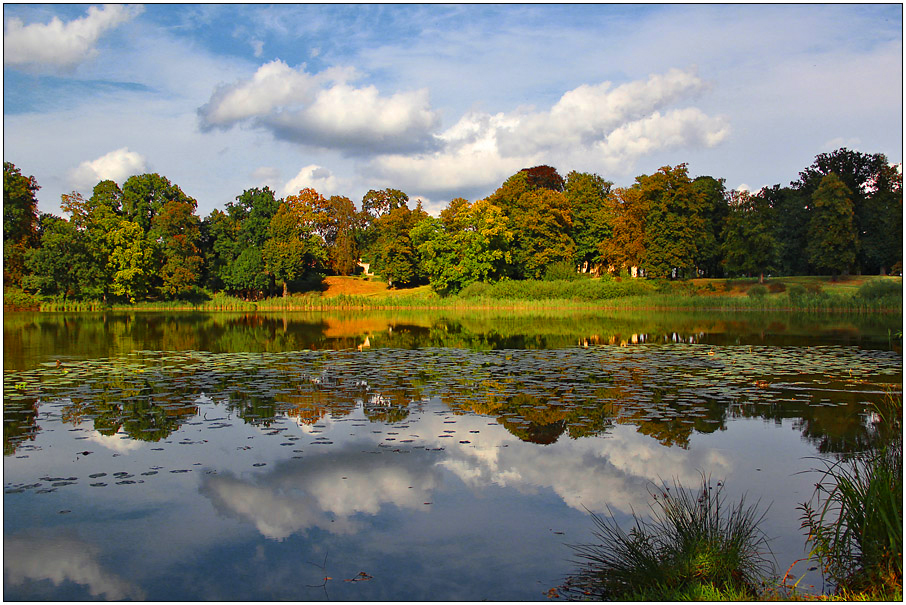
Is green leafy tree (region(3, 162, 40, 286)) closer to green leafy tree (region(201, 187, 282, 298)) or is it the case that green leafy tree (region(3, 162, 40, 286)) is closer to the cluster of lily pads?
green leafy tree (region(201, 187, 282, 298))

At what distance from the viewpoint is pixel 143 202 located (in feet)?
200

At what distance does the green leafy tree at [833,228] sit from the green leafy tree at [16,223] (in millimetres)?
62486

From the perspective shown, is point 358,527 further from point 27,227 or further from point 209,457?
point 27,227

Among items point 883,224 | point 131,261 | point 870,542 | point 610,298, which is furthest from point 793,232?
point 870,542

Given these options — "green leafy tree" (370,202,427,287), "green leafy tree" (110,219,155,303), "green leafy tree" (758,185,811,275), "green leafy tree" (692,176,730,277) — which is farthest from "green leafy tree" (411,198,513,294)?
"green leafy tree" (758,185,811,275)

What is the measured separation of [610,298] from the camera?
47500 millimetres

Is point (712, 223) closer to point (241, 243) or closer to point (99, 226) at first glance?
point (241, 243)

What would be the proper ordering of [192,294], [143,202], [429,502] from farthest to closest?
[143,202] < [192,294] < [429,502]

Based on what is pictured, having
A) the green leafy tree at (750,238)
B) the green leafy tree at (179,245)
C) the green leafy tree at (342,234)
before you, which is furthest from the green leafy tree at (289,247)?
the green leafy tree at (750,238)

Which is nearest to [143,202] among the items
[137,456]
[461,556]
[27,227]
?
[27,227]

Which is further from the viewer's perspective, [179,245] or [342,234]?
[342,234]

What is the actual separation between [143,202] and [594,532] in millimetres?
63292

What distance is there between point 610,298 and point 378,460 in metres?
A: 41.1

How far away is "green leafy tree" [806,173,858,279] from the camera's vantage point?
55.5 metres
